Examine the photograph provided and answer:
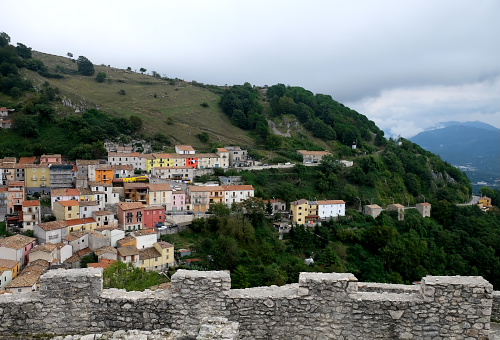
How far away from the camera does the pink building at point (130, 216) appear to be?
116ft

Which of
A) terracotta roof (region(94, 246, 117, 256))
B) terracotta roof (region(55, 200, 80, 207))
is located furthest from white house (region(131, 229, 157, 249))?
terracotta roof (region(55, 200, 80, 207))

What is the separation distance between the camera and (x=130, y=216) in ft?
118

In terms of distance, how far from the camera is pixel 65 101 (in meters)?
61.8

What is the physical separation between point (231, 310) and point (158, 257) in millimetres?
26508

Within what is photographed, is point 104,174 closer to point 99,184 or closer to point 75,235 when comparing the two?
point 99,184

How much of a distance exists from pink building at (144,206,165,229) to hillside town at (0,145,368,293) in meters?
0.10

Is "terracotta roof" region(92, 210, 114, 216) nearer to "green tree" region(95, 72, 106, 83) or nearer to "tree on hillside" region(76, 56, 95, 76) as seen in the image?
"green tree" region(95, 72, 106, 83)

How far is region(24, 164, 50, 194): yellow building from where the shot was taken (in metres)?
41.7

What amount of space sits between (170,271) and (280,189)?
23249mm

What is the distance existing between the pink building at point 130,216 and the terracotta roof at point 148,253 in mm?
5233

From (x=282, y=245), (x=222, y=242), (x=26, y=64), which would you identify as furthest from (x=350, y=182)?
(x=26, y=64)

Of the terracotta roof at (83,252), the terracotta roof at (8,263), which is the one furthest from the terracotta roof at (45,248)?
Answer: the terracotta roof at (83,252)

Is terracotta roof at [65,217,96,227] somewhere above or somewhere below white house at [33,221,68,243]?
above

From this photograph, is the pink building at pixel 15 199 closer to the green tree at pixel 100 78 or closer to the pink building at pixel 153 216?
the pink building at pixel 153 216
